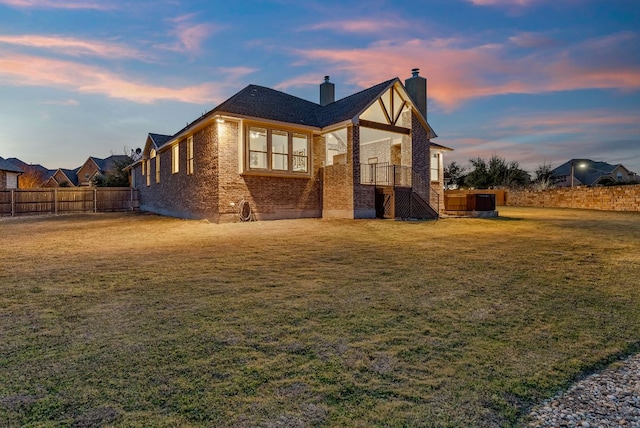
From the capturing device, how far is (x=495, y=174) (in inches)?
1489

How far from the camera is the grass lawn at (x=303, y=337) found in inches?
72.2

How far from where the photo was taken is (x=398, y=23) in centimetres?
1238

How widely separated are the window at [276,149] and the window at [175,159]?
13.9ft

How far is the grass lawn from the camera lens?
6.02 feet

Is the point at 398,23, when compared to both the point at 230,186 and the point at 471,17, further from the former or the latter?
the point at 230,186

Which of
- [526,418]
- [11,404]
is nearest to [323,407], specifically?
[526,418]

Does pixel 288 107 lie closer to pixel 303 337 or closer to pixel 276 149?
pixel 276 149

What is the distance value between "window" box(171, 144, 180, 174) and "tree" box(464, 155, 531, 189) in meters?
34.3

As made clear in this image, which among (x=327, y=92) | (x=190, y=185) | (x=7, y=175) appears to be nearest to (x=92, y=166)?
(x=7, y=175)

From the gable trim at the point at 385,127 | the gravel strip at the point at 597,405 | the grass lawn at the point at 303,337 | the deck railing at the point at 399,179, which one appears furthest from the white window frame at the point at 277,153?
the gravel strip at the point at 597,405

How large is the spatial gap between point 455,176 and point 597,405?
138 ft

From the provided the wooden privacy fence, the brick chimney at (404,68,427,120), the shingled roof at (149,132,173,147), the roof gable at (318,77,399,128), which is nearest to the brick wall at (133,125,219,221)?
the shingled roof at (149,132,173,147)

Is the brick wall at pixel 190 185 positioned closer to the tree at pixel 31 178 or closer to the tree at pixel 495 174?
the tree at pixel 495 174

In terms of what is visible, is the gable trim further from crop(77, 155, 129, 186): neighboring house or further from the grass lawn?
crop(77, 155, 129, 186): neighboring house
